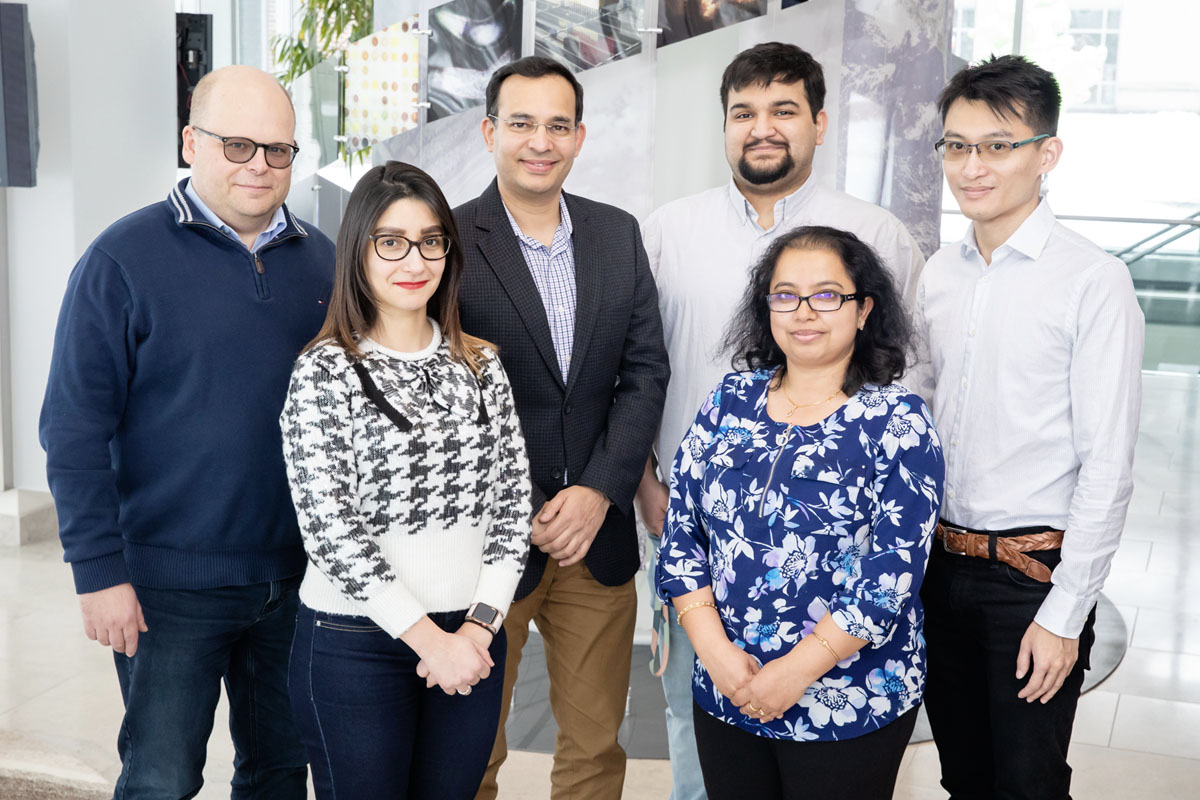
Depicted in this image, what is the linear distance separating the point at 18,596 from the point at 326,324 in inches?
127

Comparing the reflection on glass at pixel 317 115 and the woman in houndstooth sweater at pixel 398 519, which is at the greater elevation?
the reflection on glass at pixel 317 115

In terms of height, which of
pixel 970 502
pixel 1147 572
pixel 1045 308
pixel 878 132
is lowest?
pixel 1147 572

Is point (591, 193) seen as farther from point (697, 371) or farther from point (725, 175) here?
point (697, 371)

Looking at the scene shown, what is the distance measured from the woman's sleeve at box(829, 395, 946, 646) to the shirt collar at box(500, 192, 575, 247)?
86 centimetres

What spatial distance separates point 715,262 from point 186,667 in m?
1.35

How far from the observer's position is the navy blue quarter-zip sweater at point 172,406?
6.38 feet

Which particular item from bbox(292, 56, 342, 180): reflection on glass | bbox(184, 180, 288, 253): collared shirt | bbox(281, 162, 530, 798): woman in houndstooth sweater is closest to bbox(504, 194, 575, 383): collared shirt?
bbox(281, 162, 530, 798): woman in houndstooth sweater

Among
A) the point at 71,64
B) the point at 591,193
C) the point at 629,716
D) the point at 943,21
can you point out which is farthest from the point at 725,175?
the point at 71,64

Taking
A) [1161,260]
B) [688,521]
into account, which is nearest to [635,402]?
[688,521]

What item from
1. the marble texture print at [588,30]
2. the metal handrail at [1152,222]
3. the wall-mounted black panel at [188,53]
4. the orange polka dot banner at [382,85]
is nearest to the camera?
the marble texture print at [588,30]

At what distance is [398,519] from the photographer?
5.91 feet

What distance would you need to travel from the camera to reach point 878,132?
380 centimetres

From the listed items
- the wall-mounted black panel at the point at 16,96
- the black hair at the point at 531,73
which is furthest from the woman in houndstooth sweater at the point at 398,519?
the wall-mounted black panel at the point at 16,96

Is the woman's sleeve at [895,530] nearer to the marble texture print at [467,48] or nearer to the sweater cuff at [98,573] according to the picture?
the sweater cuff at [98,573]
